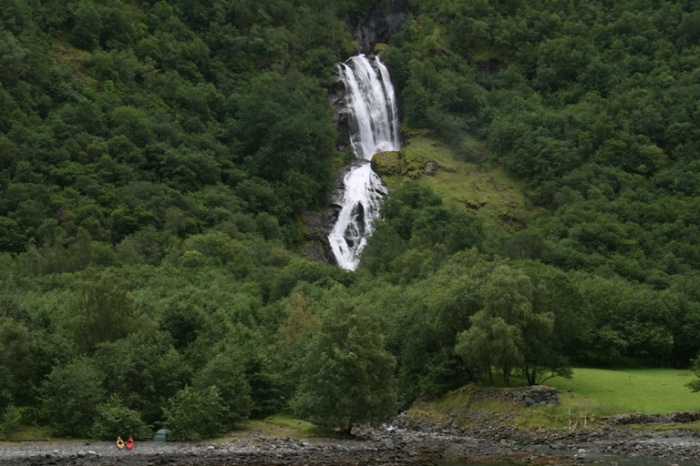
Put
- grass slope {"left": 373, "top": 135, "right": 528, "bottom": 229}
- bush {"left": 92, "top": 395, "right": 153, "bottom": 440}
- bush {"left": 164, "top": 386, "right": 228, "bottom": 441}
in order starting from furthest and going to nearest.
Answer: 1. grass slope {"left": 373, "top": 135, "right": 528, "bottom": 229}
2. bush {"left": 164, "top": 386, "right": 228, "bottom": 441}
3. bush {"left": 92, "top": 395, "right": 153, "bottom": 440}

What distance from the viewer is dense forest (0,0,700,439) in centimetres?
5781

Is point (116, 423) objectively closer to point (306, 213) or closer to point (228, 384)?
point (228, 384)

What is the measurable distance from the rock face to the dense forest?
4.42 ft

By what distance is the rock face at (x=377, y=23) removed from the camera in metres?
182

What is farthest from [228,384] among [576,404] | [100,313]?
[576,404]

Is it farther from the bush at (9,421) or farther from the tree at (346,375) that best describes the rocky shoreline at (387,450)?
the bush at (9,421)

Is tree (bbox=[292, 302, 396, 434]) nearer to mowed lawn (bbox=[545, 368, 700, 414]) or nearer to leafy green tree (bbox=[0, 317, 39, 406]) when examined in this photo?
mowed lawn (bbox=[545, 368, 700, 414])

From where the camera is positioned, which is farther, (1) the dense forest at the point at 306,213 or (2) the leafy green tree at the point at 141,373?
(1) the dense forest at the point at 306,213

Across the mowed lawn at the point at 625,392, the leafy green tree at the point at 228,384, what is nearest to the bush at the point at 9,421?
the leafy green tree at the point at 228,384

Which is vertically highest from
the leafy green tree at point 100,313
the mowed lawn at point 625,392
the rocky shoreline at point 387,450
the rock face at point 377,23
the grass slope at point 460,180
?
the rock face at point 377,23

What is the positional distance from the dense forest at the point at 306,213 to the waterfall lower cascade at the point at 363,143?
363cm

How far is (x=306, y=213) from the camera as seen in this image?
12975 centimetres

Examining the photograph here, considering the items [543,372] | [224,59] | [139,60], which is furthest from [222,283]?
[224,59]

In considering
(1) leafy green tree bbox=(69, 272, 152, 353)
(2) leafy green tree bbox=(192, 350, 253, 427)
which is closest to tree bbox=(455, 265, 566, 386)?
(2) leafy green tree bbox=(192, 350, 253, 427)
